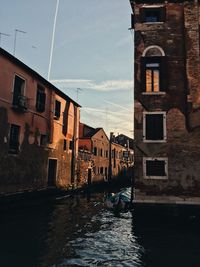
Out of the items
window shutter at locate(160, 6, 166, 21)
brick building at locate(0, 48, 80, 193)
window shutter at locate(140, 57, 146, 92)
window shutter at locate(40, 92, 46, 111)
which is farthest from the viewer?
window shutter at locate(40, 92, 46, 111)

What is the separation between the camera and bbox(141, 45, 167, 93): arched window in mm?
16281

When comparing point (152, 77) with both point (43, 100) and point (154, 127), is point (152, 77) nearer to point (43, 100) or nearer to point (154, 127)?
point (154, 127)

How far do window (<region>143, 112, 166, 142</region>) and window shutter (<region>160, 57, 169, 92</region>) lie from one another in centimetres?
147

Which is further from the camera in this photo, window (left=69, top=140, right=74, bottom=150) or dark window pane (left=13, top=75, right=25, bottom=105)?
window (left=69, top=140, right=74, bottom=150)

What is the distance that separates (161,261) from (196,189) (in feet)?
23.2

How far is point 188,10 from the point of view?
645 inches

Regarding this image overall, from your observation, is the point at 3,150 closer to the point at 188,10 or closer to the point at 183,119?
the point at 183,119

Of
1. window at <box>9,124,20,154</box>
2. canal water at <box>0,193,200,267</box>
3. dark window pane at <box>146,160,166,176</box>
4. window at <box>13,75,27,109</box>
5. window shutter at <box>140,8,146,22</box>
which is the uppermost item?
window shutter at <box>140,8,146,22</box>

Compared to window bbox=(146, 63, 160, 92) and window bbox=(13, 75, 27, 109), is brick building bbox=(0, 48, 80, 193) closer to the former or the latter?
window bbox=(13, 75, 27, 109)

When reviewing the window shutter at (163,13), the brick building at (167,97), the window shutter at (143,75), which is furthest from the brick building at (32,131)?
the window shutter at (163,13)

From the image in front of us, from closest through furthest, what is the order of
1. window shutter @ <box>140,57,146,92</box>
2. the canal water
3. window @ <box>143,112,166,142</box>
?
the canal water, window @ <box>143,112,166,142</box>, window shutter @ <box>140,57,146,92</box>

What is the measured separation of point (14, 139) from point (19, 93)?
10.4 ft

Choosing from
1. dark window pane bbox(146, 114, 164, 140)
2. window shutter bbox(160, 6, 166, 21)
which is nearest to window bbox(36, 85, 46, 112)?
dark window pane bbox(146, 114, 164, 140)

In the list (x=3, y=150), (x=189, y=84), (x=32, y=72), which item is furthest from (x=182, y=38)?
(x=3, y=150)
